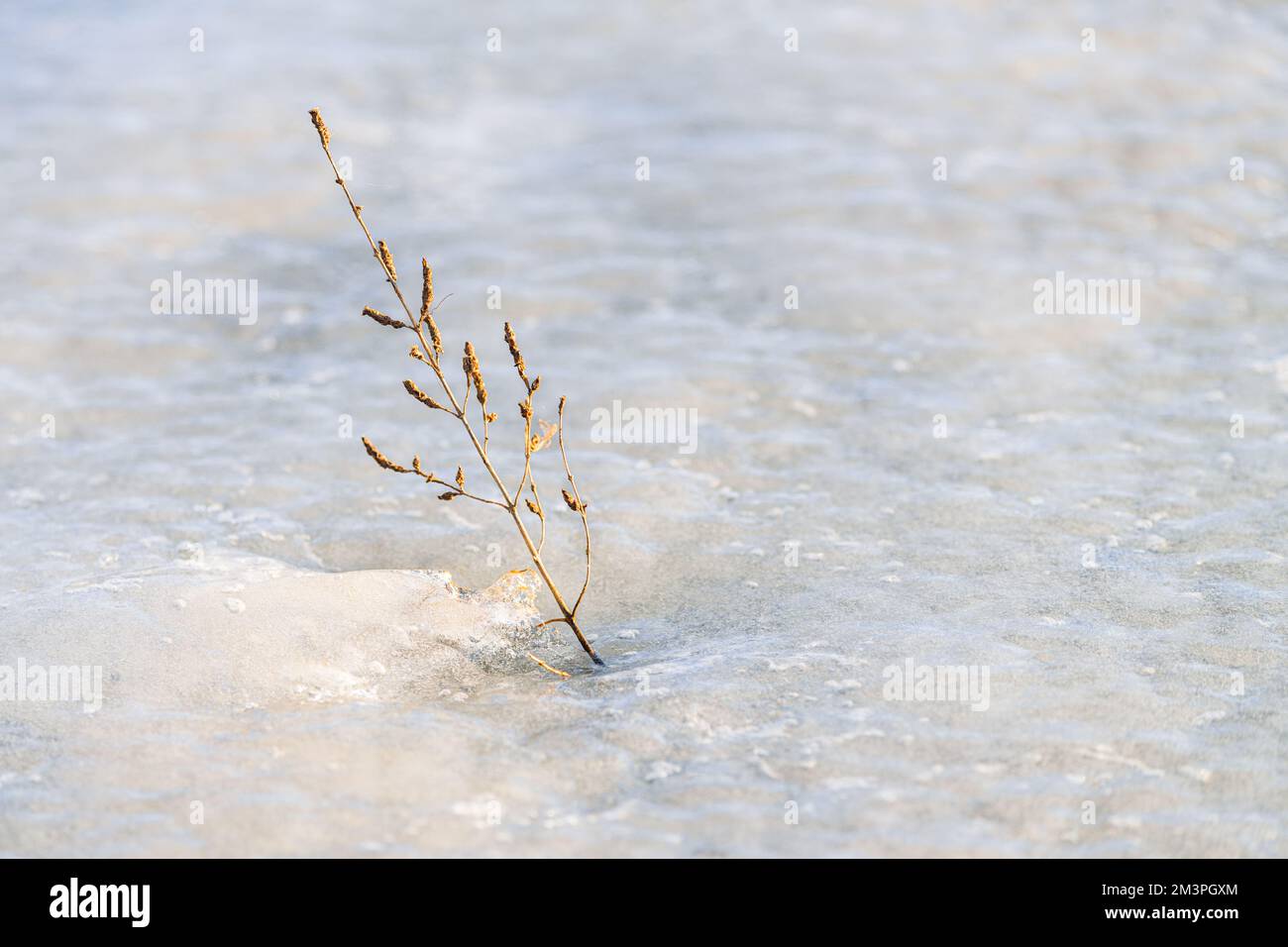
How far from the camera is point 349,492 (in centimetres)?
483

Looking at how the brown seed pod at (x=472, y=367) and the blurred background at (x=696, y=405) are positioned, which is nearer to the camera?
the blurred background at (x=696, y=405)

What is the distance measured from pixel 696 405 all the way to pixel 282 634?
2.42m

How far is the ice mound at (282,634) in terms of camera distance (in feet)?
11.3

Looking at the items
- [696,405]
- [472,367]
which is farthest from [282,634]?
[696,405]

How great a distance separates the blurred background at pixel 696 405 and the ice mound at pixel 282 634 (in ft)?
0.13

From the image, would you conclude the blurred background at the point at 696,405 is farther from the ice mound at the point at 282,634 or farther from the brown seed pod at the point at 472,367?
the brown seed pod at the point at 472,367

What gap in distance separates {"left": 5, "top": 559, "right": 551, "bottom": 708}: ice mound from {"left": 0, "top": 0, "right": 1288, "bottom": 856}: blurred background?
4cm

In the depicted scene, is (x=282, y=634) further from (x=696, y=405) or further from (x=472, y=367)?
(x=696, y=405)

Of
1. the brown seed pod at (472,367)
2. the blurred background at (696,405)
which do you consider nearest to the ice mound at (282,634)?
the blurred background at (696,405)

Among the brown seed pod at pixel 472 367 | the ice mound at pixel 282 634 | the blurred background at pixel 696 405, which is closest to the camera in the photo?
the blurred background at pixel 696 405

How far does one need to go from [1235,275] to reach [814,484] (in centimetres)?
308

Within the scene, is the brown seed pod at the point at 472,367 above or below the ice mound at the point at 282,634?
above
